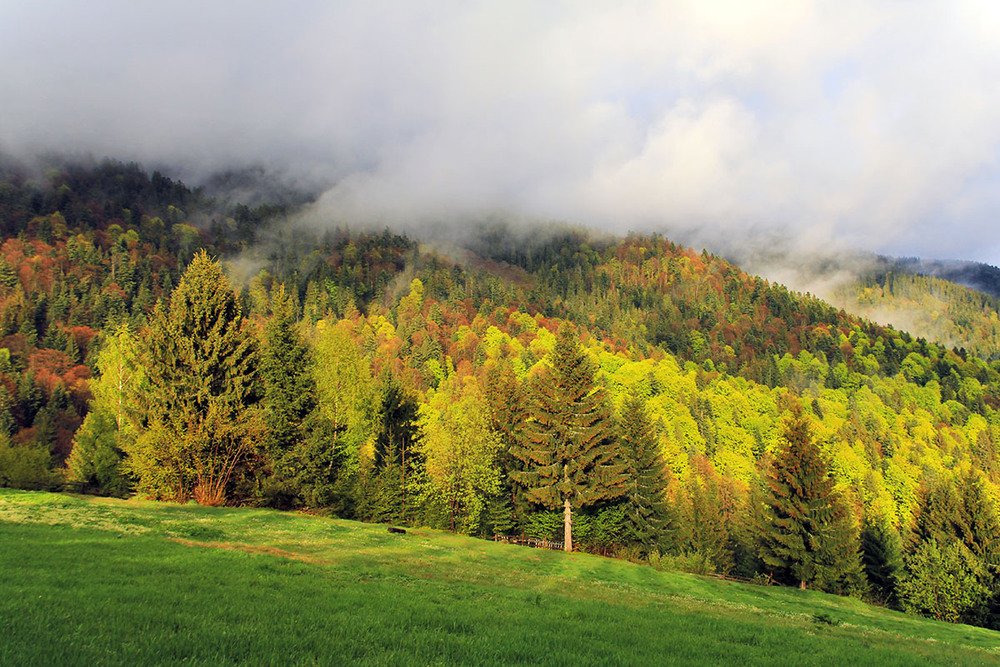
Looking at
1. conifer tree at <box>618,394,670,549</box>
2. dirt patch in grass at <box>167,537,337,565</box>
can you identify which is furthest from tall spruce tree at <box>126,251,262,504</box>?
conifer tree at <box>618,394,670,549</box>

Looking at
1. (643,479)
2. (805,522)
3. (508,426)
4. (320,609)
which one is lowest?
(805,522)

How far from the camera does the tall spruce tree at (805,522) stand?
44.0m

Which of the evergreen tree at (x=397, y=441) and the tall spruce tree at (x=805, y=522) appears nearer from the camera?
the tall spruce tree at (x=805, y=522)

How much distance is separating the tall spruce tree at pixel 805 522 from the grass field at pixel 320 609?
21825 mm

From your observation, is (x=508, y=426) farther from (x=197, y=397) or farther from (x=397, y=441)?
(x=197, y=397)

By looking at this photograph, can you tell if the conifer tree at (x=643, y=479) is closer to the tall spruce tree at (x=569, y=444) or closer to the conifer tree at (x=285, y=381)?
the tall spruce tree at (x=569, y=444)

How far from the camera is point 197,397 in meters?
31.9

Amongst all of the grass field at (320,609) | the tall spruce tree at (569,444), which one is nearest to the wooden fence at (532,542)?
the tall spruce tree at (569,444)

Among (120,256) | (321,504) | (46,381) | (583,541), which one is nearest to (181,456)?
(321,504)

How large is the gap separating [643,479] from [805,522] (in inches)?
547

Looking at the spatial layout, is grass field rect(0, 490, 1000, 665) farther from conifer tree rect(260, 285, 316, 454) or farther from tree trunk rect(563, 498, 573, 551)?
tree trunk rect(563, 498, 573, 551)

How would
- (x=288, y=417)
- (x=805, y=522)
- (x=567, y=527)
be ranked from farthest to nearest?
(x=805, y=522), (x=567, y=527), (x=288, y=417)

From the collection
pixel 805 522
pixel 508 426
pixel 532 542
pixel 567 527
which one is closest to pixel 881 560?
pixel 805 522

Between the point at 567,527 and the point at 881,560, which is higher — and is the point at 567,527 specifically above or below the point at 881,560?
above
